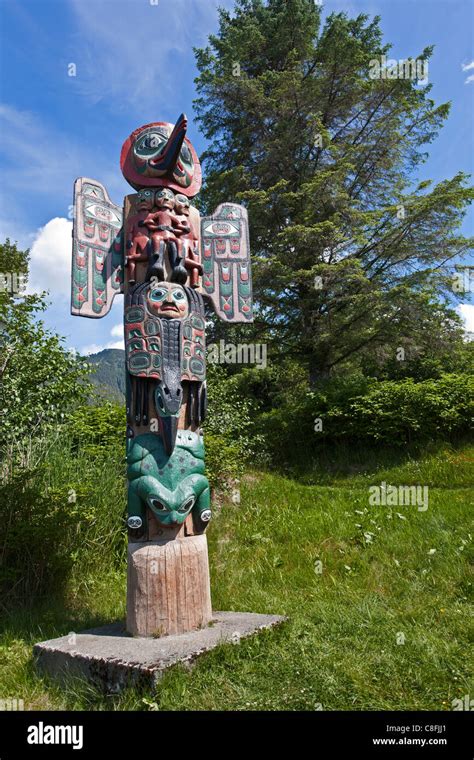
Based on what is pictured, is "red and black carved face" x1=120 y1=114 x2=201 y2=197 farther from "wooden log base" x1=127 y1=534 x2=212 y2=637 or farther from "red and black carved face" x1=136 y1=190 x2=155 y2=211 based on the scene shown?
"wooden log base" x1=127 y1=534 x2=212 y2=637

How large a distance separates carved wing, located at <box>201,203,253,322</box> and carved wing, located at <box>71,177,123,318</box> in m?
0.95

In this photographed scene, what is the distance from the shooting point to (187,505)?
505cm

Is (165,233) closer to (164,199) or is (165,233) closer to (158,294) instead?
(164,199)

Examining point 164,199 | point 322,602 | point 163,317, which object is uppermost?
point 164,199

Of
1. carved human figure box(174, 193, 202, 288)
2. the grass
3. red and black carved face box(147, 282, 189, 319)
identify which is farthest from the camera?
carved human figure box(174, 193, 202, 288)

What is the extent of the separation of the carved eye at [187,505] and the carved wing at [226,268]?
1.99m

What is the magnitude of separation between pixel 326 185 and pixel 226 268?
26.9 feet

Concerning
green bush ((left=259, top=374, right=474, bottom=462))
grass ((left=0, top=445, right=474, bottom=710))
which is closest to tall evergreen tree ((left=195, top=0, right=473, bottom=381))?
green bush ((left=259, top=374, right=474, bottom=462))

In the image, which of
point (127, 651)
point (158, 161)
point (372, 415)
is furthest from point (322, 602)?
point (372, 415)

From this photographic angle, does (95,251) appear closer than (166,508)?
No

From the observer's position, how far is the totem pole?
194 inches

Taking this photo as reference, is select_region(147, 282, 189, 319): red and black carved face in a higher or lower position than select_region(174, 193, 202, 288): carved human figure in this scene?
lower
